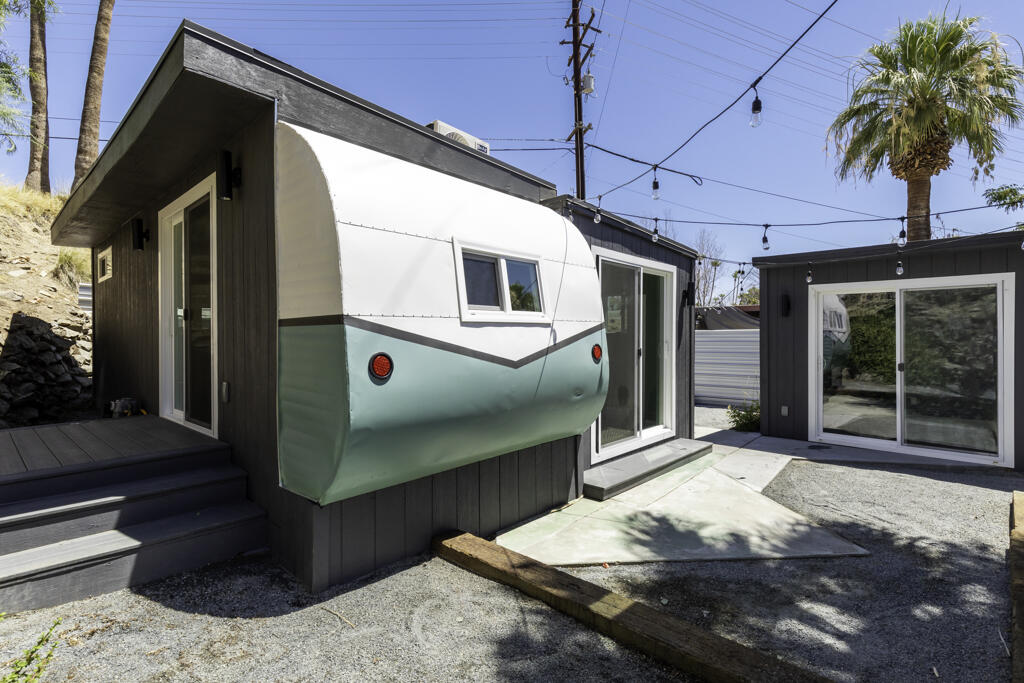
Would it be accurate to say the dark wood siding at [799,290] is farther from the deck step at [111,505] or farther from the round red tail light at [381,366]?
the deck step at [111,505]

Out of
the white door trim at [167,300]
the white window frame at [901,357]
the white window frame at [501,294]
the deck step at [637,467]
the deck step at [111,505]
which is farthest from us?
the white window frame at [901,357]

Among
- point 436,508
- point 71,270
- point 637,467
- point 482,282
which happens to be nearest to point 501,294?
point 482,282

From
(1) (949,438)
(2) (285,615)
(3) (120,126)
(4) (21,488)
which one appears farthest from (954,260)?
(4) (21,488)

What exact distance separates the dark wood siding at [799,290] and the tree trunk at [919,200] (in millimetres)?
3318

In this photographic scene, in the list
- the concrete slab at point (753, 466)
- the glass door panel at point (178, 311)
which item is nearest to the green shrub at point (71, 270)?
the glass door panel at point (178, 311)

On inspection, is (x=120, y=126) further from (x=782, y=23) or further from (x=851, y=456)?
(x=851, y=456)

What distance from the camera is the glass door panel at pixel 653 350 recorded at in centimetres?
539

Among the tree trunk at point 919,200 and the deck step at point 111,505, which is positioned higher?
the tree trunk at point 919,200

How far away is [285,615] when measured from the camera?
2.25 m

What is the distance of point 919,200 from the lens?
8.43m

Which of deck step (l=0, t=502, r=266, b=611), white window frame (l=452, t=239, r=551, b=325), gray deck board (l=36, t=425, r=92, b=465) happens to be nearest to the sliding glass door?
white window frame (l=452, t=239, r=551, b=325)

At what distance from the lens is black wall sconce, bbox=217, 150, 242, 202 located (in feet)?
9.93

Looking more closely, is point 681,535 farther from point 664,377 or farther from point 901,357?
point 901,357

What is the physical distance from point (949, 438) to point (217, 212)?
7640 millimetres
